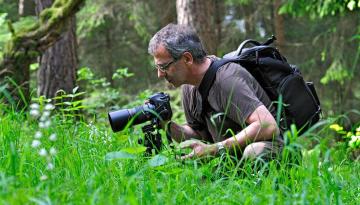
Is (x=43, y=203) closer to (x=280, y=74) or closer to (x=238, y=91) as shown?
(x=238, y=91)

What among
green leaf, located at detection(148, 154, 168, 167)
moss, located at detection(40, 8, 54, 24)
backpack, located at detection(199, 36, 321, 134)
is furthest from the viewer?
moss, located at detection(40, 8, 54, 24)

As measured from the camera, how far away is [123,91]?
16.3 m

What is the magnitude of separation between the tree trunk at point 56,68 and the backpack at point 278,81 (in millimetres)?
4472

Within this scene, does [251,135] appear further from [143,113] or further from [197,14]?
[197,14]

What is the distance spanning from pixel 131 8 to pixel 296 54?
15.4ft

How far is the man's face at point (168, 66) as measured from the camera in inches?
157

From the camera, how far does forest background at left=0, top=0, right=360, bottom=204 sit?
2549 millimetres

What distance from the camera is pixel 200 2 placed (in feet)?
27.0

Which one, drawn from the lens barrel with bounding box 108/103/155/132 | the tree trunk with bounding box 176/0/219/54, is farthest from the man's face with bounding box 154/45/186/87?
the tree trunk with bounding box 176/0/219/54

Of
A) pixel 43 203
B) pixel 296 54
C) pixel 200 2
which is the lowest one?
pixel 296 54

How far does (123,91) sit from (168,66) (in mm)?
12374

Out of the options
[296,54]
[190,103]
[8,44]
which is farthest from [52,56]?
[296,54]

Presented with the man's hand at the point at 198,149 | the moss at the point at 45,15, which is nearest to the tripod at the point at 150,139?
the man's hand at the point at 198,149

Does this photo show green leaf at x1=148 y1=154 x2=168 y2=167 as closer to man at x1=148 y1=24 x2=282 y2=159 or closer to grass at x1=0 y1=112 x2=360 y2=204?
grass at x1=0 y1=112 x2=360 y2=204
